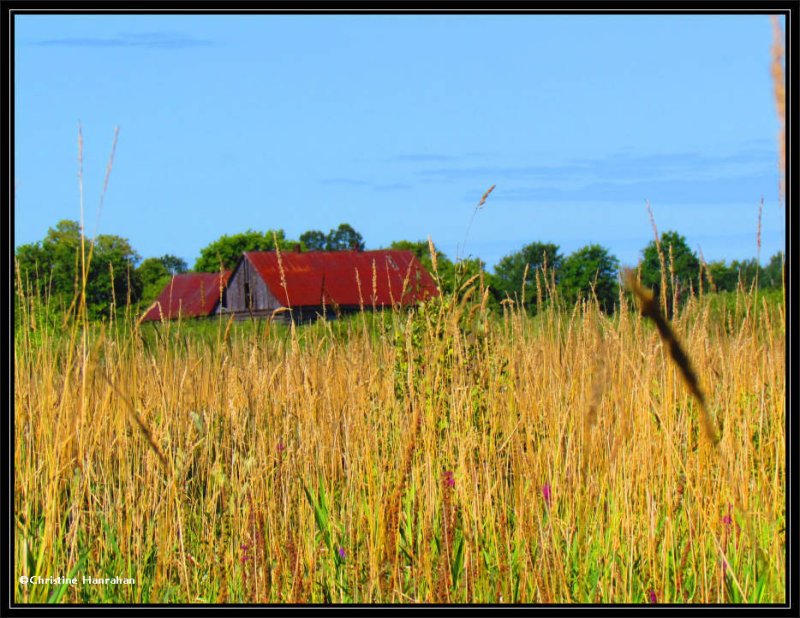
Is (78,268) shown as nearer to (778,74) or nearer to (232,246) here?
(778,74)

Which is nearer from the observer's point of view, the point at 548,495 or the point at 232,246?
the point at 548,495

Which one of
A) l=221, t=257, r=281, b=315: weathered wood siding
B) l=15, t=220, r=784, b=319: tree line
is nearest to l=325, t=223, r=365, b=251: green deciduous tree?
l=15, t=220, r=784, b=319: tree line

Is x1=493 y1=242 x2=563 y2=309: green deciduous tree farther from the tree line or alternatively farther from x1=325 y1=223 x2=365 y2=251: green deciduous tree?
x1=325 y1=223 x2=365 y2=251: green deciduous tree

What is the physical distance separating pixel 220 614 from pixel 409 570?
77 cm

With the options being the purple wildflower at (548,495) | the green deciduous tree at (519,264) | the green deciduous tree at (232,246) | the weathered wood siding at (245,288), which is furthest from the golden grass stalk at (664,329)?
the green deciduous tree at (232,246)

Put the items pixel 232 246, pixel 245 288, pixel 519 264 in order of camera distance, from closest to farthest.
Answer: pixel 519 264 < pixel 245 288 < pixel 232 246

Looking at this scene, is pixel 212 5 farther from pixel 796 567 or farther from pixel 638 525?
pixel 796 567

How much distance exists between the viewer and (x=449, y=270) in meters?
3.82

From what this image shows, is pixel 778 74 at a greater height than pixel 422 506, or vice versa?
pixel 778 74

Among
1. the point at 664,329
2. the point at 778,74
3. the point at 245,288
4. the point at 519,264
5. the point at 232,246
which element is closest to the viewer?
the point at 664,329

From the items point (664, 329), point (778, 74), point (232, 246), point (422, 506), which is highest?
point (232, 246)

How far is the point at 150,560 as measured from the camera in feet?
8.20

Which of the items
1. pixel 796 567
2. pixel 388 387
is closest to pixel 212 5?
pixel 388 387

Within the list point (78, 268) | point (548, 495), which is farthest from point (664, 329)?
point (78, 268)
